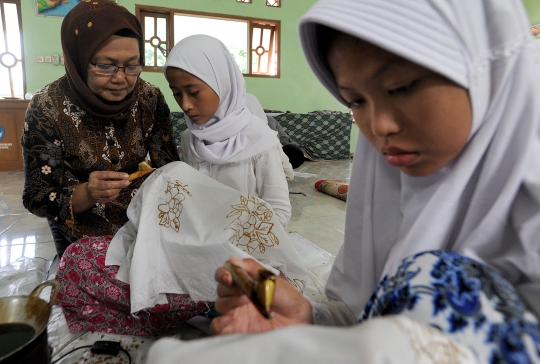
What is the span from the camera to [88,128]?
1.48 metres

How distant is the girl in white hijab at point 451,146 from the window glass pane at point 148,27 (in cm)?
542

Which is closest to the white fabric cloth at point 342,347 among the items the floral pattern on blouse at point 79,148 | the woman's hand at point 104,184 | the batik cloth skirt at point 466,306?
the batik cloth skirt at point 466,306

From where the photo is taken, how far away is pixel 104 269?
123 centimetres

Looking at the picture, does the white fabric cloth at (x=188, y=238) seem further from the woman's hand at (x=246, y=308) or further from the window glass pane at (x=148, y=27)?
the window glass pane at (x=148, y=27)

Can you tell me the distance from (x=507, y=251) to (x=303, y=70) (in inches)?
241

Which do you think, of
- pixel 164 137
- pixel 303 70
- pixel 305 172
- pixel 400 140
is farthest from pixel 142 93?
pixel 303 70

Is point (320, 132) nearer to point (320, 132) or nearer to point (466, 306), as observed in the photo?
point (320, 132)

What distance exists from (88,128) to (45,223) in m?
1.30

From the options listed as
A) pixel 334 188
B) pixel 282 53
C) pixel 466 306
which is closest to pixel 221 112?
pixel 466 306

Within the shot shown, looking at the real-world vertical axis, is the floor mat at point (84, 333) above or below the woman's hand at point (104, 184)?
below

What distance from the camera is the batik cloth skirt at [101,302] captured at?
1.23 meters

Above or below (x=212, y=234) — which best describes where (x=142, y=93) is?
above

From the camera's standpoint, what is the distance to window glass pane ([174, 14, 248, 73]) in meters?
5.56

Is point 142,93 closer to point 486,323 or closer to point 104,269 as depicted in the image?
point 104,269
